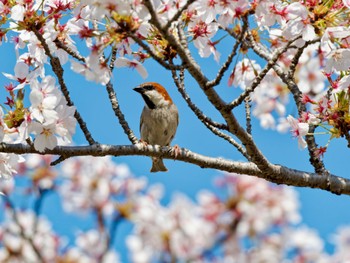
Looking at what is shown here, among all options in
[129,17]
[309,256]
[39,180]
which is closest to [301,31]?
[129,17]

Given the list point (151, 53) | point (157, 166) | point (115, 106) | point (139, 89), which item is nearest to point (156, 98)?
point (139, 89)

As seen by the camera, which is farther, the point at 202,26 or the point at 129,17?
the point at 202,26

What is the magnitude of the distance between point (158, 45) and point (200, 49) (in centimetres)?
27

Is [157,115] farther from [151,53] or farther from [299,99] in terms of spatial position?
[151,53]

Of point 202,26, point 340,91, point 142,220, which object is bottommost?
point 340,91

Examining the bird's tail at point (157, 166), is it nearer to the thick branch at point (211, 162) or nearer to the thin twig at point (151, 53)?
the thick branch at point (211, 162)

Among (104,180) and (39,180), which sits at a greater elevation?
(104,180)

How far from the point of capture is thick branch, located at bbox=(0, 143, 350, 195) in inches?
137

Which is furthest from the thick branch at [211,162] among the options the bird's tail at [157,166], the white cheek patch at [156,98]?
the bird's tail at [157,166]

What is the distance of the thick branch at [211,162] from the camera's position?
3486 millimetres

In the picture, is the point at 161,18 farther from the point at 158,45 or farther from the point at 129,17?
the point at 158,45

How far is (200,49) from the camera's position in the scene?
357cm

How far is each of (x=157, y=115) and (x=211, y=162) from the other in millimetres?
2913

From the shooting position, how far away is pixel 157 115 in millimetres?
6523
